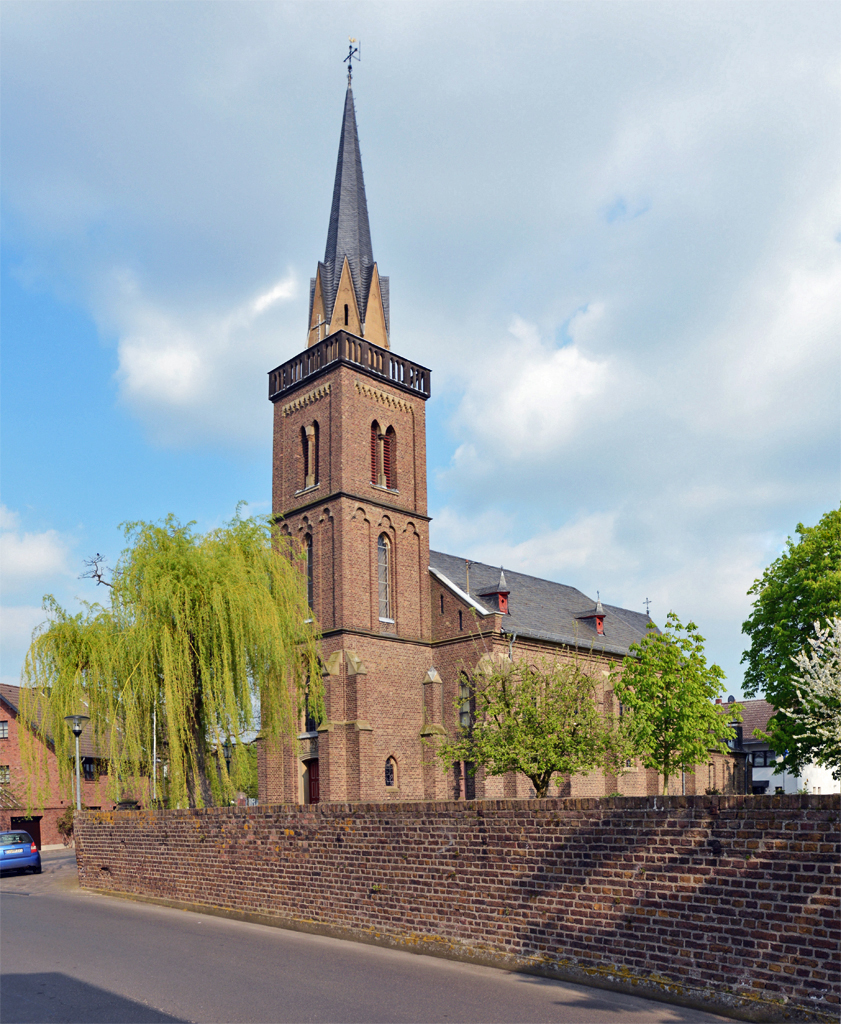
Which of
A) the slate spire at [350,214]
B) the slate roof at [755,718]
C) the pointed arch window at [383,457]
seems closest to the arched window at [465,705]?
the pointed arch window at [383,457]

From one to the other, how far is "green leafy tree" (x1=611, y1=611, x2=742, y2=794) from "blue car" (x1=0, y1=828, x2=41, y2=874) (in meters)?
19.1

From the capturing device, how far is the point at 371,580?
31.7 meters

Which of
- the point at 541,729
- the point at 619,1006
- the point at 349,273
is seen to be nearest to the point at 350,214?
the point at 349,273

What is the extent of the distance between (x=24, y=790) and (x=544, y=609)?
25969 mm

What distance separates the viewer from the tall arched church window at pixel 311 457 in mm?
33344

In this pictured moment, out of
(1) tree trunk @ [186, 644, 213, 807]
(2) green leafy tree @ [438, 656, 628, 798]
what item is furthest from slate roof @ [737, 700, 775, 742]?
(1) tree trunk @ [186, 644, 213, 807]

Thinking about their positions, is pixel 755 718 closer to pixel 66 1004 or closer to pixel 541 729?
pixel 541 729

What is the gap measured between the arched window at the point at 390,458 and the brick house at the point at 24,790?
19072 millimetres

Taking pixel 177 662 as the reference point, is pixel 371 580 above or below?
above

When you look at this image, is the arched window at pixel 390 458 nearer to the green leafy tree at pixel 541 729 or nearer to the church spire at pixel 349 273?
the church spire at pixel 349 273

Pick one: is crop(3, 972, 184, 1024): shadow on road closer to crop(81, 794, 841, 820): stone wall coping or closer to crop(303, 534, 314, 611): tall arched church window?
crop(81, 794, 841, 820): stone wall coping

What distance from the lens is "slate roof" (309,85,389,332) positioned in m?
35.8

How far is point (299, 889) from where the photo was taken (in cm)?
1247

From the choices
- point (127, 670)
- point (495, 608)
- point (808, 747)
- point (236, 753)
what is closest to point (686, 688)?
point (808, 747)
